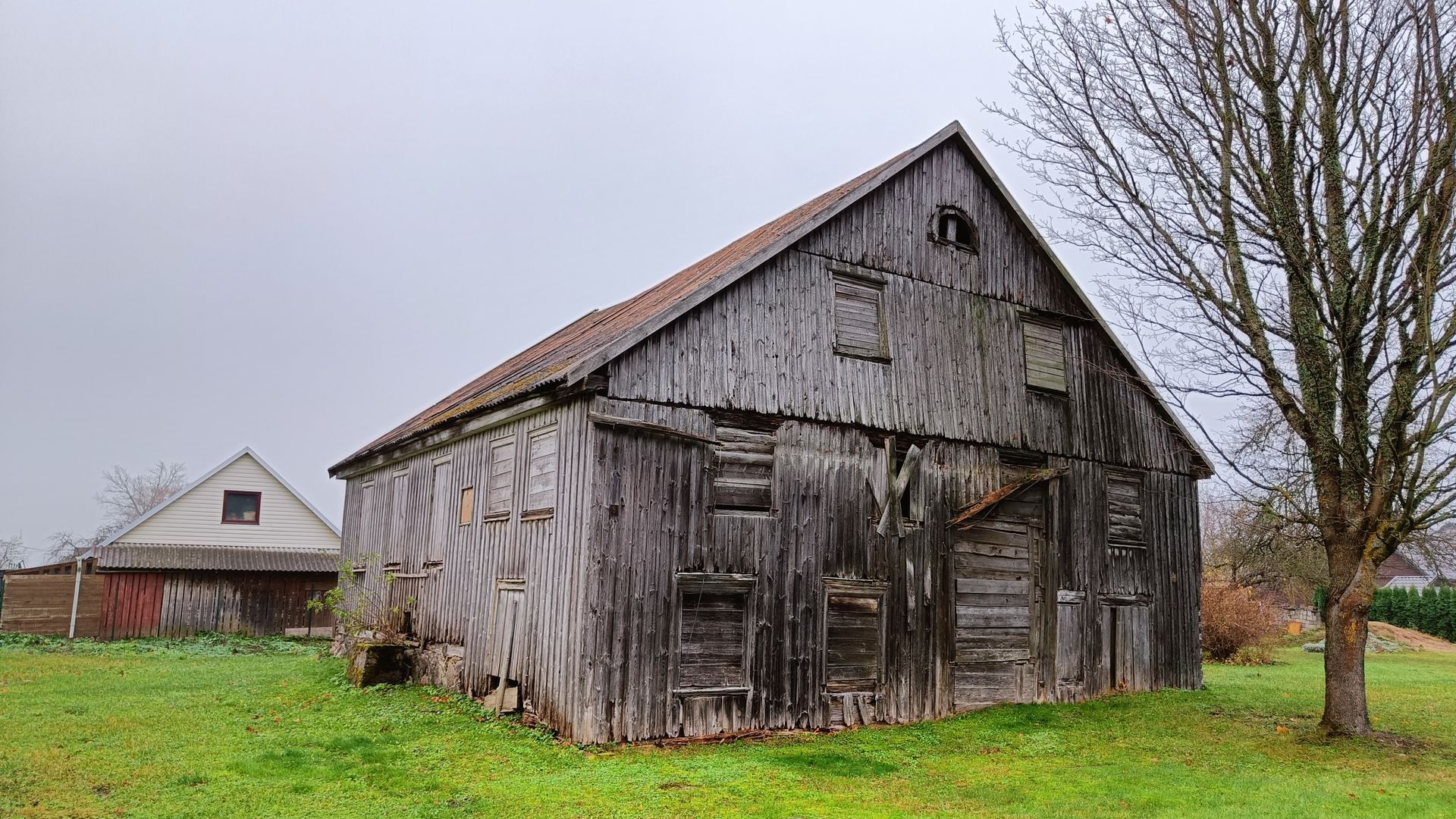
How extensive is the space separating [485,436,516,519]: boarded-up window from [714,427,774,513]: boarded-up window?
3439mm

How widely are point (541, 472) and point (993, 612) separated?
300 inches

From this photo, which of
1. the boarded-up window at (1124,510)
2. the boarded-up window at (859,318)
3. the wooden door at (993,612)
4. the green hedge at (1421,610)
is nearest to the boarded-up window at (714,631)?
the boarded-up window at (859,318)

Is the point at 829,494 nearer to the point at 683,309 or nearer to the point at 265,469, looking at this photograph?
the point at 683,309

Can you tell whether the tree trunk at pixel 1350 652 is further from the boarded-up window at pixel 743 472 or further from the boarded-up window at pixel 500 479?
the boarded-up window at pixel 500 479

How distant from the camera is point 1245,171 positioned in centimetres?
1400

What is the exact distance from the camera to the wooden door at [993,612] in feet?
52.1

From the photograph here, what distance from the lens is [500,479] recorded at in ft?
51.3

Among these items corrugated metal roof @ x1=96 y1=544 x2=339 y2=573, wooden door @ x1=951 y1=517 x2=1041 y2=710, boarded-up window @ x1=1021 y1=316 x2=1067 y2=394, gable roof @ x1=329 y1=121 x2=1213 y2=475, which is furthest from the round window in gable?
corrugated metal roof @ x1=96 y1=544 x2=339 y2=573

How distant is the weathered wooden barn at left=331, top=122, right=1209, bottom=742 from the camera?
42.7 feet

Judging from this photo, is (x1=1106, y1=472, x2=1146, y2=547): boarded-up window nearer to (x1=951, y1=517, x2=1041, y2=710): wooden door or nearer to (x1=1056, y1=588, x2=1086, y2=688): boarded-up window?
(x1=1056, y1=588, x2=1086, y2=688): boarded-up window

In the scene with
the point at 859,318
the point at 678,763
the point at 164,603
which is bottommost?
the point at 678,763

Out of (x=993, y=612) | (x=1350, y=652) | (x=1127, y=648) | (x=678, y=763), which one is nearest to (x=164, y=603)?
(x=678, y=763)

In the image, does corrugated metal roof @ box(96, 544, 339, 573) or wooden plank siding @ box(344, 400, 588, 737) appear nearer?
wooden plank siding @ box(344, 400, 588, 737)

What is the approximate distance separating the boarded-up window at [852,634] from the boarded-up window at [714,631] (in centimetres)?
142
